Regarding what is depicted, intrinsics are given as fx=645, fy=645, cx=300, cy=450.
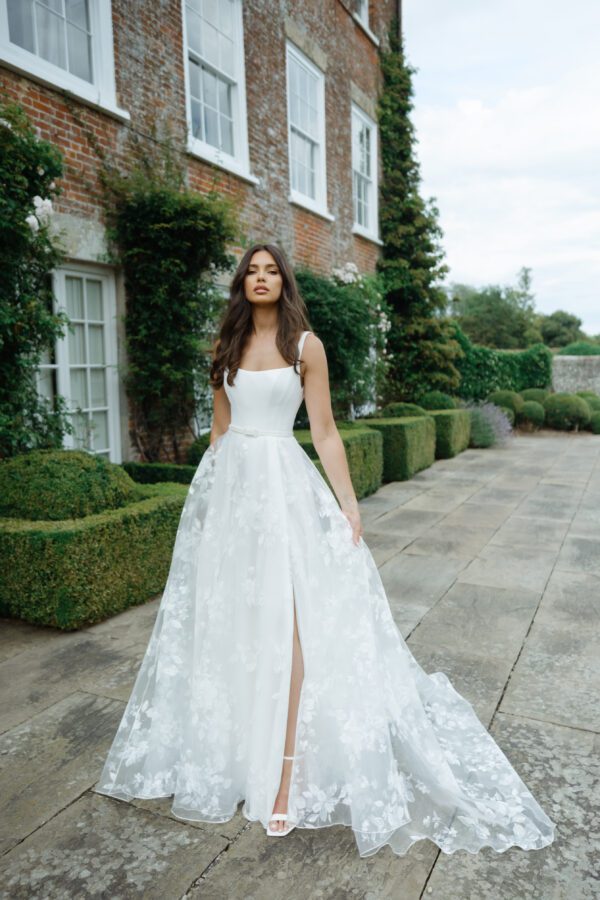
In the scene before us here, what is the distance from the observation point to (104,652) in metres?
3.46

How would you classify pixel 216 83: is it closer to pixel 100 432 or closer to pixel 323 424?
pixel 100 432

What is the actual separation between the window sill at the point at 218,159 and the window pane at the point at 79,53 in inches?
53.5

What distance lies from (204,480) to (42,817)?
123 centimetres

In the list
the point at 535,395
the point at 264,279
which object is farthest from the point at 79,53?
the point at 535,395

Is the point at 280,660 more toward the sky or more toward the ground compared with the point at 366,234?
more toward the ground

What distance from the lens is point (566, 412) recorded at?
1606 centimetres

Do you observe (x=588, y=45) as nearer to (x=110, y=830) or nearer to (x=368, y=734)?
(x=368, y=734)

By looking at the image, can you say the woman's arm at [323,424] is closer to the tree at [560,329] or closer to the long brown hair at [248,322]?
the long brown hair at [248,322]

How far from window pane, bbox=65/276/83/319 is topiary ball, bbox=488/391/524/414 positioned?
12.5 meters

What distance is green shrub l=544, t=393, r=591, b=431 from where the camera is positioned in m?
16.1

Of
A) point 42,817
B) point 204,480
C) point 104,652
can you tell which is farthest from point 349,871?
point 104,652

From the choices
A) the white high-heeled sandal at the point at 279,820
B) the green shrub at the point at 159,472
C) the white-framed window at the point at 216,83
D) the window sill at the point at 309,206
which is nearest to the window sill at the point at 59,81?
the white-framed window at the point at 216,83

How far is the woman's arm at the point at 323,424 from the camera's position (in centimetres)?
228

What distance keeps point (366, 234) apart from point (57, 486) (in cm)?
978
